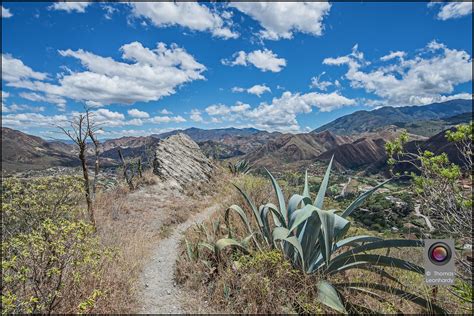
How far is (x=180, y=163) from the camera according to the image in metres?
15.1

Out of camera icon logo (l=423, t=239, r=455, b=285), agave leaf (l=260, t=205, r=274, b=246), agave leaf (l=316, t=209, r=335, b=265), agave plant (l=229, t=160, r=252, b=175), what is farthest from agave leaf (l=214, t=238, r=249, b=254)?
agave plant (l=229, t=160, r=252, b=175)

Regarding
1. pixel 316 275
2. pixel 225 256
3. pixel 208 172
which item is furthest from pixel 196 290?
pixel 208 172

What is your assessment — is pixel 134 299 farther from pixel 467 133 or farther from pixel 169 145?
pixel 169 145

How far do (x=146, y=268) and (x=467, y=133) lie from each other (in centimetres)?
537

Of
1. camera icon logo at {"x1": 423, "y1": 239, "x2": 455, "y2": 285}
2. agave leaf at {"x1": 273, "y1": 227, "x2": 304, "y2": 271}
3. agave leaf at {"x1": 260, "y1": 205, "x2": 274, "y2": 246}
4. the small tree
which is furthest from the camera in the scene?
agave leaf at {"x1": 260, "y1": 205, "x2": 274, "y2": 246}

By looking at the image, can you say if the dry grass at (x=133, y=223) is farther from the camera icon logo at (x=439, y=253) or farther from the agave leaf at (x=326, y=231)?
the camera icon logo at (x=439, y=253)

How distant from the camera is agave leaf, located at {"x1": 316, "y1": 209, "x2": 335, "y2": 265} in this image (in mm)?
3078

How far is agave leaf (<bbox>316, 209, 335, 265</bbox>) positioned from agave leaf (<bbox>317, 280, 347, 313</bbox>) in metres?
0.28

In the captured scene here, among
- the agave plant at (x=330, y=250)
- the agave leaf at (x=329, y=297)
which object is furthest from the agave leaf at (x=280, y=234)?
the agave leaf at (x=329, y=297)

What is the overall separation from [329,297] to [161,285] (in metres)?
2.84

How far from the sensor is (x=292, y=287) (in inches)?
133

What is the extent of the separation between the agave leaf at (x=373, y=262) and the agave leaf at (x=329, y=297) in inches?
16.2

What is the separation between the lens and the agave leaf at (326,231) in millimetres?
3078

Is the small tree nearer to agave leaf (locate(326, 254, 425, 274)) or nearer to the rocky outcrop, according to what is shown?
agave leaf (locate(326, 254, 425, 274))
